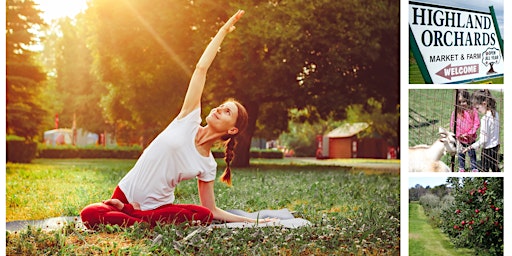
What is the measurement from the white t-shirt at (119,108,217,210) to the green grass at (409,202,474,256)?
1561 mm

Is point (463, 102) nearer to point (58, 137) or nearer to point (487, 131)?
point (487, 131)

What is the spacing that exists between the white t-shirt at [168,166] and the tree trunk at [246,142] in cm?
64

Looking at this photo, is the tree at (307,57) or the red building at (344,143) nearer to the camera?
the tree at (307,57)

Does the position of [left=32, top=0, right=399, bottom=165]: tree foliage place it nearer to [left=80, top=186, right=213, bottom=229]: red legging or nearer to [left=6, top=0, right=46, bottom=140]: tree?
[left=6, top=0, right=46, bottom=140]: tree

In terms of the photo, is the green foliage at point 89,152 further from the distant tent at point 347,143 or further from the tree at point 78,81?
the distant tent at point 347,143

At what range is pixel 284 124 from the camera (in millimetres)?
6141

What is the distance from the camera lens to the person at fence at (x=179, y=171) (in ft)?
14.7

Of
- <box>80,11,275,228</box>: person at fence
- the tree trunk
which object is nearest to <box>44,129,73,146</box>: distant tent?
<box>80,11,275,228</box>: person at fence

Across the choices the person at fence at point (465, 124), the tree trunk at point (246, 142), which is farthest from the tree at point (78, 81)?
the person at fence at point (465, 124)

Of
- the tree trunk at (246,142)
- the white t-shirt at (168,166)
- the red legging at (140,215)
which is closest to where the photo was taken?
the red legging at (140,215)

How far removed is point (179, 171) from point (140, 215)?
426 millimetres

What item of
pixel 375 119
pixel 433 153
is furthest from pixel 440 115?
pixel 375 119
